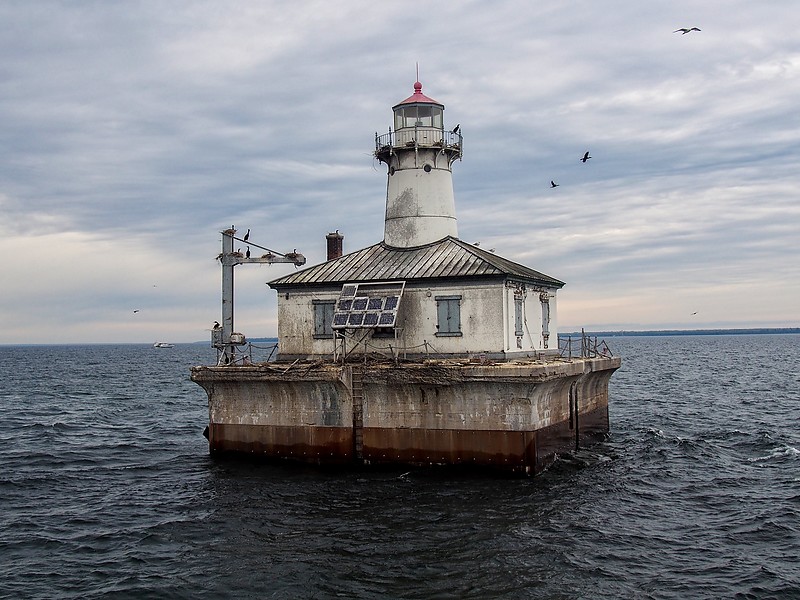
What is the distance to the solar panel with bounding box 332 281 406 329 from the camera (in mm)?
28672

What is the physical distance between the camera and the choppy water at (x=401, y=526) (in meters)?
17.8

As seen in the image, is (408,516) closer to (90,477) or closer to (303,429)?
(303,429)

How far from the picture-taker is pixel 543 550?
19.8 meters

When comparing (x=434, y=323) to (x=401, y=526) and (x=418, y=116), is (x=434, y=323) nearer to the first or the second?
(x=401, y=526)

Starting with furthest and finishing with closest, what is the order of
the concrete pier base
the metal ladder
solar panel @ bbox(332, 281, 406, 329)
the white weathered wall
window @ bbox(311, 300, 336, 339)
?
window @ bbox(311, 300, 336, 339) → solar panel @ bbox(332, 281, 406, 329) → the white weathered wall → the metal ladder → the concrete pier base

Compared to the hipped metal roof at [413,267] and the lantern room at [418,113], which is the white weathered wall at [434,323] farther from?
the lantern room at [418,113]

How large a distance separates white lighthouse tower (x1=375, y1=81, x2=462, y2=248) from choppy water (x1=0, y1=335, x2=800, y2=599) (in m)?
11.1

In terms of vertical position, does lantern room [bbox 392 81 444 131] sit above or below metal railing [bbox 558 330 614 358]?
above

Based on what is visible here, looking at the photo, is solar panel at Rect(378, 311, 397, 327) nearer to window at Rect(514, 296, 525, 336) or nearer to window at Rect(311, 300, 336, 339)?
window at Rect(311, 300, 336, 339)

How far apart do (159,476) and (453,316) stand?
1188cm

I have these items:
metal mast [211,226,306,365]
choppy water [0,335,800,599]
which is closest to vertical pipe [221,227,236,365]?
metal mast [211,226,306,365]

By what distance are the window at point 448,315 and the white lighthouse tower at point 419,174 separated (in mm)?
5077

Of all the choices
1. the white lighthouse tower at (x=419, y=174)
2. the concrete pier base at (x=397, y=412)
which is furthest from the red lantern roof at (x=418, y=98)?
the concrete pier base at (x=397, y=412)

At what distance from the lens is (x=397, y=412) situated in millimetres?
26641
